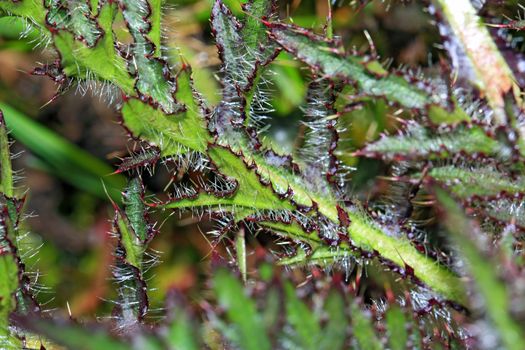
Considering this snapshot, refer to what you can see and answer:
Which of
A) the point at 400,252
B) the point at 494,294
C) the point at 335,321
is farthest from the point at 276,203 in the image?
the point at 494,294

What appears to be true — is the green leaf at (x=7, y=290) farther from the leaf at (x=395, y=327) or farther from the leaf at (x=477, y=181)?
the leaf at (x=477, y=181)

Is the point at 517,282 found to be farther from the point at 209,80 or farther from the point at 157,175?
the point at 157,175

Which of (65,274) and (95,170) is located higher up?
(95,170)

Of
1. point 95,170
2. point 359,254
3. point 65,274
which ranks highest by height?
point 359,254

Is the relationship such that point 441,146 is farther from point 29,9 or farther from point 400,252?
point 29,9

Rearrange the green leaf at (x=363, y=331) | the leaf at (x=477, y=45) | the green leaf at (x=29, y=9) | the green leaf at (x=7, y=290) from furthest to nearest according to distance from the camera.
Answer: the leaf at (x=477, y=45), the green leaf at (x=29, y=9), the green leaf at (x=7, y=290), the green leaf at (x=363, y=331)

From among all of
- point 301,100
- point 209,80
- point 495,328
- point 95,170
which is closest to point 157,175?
point 95,170

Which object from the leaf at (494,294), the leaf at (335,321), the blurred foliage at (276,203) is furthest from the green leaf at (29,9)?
the leaf at (494,294)

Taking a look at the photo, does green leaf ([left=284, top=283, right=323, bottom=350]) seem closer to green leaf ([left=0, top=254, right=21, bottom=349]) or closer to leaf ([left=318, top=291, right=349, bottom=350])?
leaf ([left=318, top=291, right=349, bottom=350])
